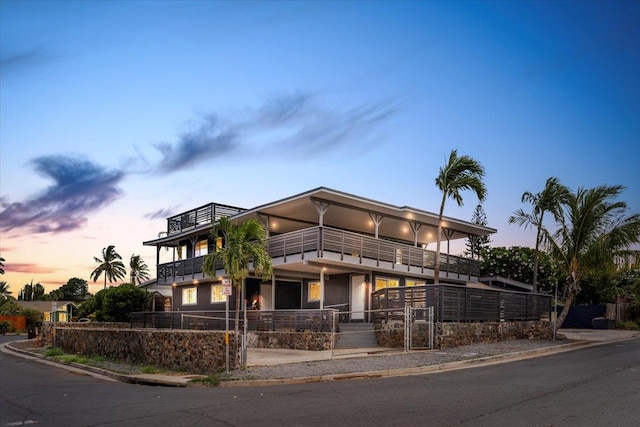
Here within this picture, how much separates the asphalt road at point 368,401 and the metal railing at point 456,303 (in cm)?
621

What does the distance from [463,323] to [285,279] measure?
43.4 ft

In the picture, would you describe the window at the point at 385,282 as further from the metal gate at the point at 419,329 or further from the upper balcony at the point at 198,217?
the upper balcony at the point at 198,217

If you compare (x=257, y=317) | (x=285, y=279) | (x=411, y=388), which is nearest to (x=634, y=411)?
(x=411, y=388)

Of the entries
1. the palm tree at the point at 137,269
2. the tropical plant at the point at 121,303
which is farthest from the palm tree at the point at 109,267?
the tropical plant at the point at 121,303

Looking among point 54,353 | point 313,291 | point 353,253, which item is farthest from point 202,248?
point 54,353

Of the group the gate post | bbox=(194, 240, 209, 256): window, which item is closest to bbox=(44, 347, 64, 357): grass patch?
bbox=(194, 240, 209, 256): window

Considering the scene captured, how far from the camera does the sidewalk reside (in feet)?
51.9

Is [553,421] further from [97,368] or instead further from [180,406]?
[97,368]

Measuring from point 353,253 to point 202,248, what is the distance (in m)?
13.6

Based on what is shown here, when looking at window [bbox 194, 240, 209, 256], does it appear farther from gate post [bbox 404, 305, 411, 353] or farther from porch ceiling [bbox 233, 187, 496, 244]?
gate post [bbox 404, 305, 411, 353]

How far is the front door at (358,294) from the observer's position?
3195 centimetres

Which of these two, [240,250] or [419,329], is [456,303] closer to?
[419,329]

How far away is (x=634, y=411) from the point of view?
1031 centimetres

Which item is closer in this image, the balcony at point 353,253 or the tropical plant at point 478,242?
the balcony at point 353,253
